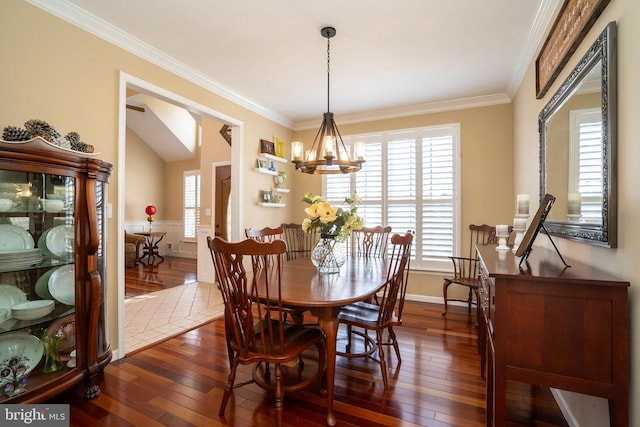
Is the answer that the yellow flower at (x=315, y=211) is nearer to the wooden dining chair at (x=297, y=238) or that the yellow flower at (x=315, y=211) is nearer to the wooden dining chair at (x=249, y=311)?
the wooden dining chair at (x=249, y=311)

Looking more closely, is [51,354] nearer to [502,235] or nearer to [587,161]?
[502,235]

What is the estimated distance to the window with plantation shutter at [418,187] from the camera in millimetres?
3963

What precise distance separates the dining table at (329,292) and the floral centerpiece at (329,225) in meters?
0.11

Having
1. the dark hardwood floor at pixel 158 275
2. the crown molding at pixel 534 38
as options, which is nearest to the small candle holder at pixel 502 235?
the crown molding at pixel 534 38

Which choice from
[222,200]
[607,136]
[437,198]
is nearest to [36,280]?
[607,136]

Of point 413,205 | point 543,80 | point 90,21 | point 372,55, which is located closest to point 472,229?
→ point 413,205

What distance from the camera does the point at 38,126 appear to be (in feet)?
5.79

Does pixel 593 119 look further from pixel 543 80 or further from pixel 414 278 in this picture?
pixel 414 278

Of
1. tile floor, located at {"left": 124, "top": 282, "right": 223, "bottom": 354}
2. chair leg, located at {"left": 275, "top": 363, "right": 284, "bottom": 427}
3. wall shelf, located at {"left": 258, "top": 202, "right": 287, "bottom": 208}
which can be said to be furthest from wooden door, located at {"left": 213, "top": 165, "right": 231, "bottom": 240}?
chair leg, located at {"left": 275, "top": 363, "right": 284, "bottom": 427}

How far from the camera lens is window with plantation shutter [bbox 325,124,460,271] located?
13.0ft

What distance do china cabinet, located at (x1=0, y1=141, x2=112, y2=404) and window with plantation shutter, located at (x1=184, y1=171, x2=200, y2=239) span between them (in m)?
5.68

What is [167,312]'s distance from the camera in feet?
11.8

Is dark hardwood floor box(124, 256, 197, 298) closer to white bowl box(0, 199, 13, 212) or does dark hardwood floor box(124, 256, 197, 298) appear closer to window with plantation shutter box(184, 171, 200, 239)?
window with plantation shutter box(184, 171, 200, 239)

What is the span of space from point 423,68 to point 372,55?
24.7 inches
